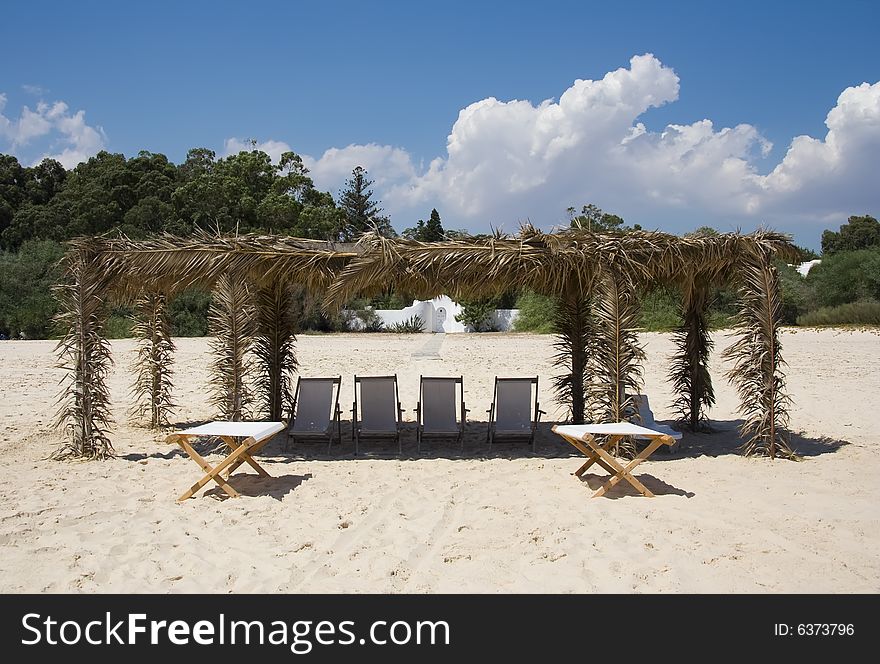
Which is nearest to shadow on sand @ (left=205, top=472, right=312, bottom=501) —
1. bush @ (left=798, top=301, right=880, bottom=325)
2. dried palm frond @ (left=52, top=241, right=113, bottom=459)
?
dried palm frond @ (left=52, top=241, right=113, bottom=459)

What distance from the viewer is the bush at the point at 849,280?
3183 cm

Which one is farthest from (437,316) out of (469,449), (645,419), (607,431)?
(607,431)

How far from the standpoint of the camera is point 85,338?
24.2 feet

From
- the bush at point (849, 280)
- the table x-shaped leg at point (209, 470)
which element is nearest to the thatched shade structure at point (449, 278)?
the table x-shaped leg at point (209, 470)

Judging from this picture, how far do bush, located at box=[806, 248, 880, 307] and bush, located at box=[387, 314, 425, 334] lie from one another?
20.4 m

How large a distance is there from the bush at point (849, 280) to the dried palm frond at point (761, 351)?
29.3 metres

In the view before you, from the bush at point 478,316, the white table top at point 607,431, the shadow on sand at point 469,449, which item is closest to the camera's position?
the white table top at point 607,431

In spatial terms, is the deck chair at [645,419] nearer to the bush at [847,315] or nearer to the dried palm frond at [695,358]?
the dried palm frond at [695,358]

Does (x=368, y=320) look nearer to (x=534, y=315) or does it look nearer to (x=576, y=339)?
(x=534, y=315)

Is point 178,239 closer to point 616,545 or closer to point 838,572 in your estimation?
point 616,545

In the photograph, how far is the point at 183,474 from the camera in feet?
22.0

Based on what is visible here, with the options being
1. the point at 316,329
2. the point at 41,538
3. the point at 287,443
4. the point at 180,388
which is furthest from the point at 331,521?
the point at 316,329

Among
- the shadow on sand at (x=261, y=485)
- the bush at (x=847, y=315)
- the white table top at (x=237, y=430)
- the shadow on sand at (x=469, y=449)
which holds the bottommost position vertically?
the shadow on sand at (x=261, y=485)

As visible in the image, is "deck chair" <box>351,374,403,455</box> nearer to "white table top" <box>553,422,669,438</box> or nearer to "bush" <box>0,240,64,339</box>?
"white table top" <box>553,422,669,438</box>
